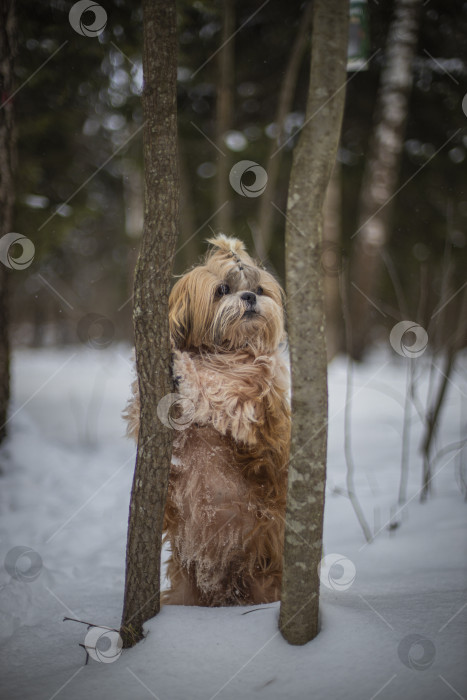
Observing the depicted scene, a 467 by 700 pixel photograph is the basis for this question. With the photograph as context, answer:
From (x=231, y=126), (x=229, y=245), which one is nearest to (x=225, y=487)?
(x=229, y=245)

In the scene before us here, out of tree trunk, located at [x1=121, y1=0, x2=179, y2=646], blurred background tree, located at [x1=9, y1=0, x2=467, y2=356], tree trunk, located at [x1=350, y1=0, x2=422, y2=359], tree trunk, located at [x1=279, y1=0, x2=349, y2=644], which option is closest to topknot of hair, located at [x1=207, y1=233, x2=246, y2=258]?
blurred background tree, located at [x1=9, y1=0, x2=467, y2=356]

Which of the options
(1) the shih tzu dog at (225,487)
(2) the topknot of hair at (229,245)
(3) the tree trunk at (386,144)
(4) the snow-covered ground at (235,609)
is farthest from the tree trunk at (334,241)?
(1) the shih tzu dog at (225,487)

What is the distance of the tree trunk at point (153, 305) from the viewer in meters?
1.70

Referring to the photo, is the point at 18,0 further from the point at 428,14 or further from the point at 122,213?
the point at 122,213

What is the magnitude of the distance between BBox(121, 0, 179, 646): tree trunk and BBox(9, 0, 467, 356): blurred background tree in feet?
5.41

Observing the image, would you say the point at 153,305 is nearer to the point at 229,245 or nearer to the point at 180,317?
the point at 180,317

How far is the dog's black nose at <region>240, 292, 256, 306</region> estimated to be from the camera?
270cm

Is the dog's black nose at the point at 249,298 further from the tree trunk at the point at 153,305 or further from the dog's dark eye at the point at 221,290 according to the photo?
the tree trunk at the point at 153,305

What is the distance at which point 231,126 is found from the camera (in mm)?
7906

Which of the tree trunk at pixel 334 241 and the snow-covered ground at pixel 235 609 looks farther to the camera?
the tree trunk at pixel 334 241

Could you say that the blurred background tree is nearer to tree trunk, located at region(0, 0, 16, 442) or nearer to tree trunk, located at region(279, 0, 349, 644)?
tree trunk, located at region(0, 0, 16, 442)

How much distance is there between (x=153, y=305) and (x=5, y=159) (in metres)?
2.96

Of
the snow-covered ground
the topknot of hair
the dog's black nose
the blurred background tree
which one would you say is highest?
the blurred background tree

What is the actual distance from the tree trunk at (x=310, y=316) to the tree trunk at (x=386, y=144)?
17.6ft
